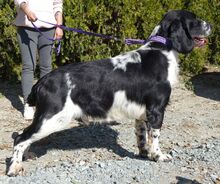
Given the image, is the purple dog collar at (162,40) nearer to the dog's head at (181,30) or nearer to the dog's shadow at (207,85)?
the dog's head at (181,30)

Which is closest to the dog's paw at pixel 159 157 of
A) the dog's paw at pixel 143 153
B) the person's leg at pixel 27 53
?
the dog's paw at pixel 143 153

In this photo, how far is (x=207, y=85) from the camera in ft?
29.4

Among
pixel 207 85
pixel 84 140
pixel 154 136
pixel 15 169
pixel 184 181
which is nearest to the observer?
pixel 184 181

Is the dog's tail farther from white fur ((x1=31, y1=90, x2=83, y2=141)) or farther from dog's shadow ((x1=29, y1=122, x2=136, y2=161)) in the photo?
dog's shadow ((x1=29, y1=122, x2=136, y2=161))

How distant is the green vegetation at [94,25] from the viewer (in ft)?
26.1

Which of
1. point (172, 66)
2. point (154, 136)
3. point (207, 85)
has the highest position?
point (172, 66)

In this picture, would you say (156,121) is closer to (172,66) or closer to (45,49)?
(172,66)

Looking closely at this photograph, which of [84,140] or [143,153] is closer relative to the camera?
[143,153]

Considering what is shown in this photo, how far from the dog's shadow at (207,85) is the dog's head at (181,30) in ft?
9.83

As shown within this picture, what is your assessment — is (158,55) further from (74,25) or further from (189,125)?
(74,25)

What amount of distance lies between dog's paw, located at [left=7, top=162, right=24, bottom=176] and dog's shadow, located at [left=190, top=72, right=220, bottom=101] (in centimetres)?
411

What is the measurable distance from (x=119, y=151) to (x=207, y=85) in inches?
146

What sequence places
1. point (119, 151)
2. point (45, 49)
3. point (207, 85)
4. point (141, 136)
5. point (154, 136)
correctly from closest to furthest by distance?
point (154, 136)
point (141, 136)
point (119, 151)
point (45, 49)
point (207, 85)

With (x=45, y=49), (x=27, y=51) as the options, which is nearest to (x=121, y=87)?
(x=45, y=49)
